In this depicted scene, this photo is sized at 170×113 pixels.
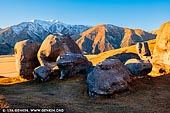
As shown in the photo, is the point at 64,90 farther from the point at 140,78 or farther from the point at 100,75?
the point at 140,78

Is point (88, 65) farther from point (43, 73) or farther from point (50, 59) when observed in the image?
point (50, 59)

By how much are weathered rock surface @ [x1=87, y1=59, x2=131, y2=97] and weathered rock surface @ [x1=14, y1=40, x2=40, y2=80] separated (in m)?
17.9

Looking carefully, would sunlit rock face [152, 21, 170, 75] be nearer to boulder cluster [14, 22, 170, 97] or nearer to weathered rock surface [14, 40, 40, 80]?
boulder cluster [14, 22, 170, 97]

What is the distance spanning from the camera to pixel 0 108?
18.9 metres

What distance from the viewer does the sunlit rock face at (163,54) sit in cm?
3872

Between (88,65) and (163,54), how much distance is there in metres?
11.1

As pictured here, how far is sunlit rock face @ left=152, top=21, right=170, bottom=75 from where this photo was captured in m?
38.7

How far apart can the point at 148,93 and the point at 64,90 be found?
9.50 meters

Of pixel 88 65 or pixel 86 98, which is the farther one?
pixel 88 65

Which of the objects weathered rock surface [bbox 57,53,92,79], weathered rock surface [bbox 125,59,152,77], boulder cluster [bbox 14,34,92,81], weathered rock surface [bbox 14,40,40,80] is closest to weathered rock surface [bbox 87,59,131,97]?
weathered rock surface [bbox 125,59,152,77]

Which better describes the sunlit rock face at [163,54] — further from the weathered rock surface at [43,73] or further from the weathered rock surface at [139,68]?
the weathered rock surface at [43,73]

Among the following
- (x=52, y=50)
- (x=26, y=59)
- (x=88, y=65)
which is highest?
(x=52, y=50)

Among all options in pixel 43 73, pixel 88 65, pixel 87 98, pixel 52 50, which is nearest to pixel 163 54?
pixel 88 65

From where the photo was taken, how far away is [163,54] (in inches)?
1560
